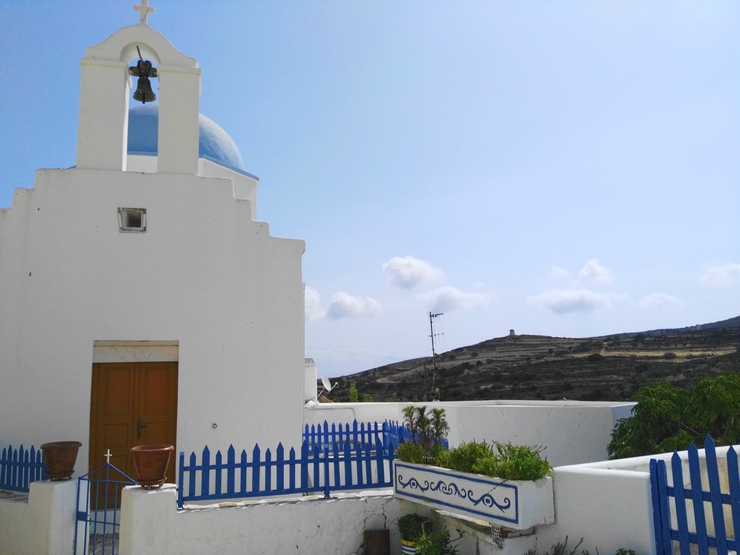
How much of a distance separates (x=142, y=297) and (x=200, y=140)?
15.8 feet

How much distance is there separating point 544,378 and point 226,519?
3066 centimetres

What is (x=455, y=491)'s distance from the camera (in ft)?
20.4

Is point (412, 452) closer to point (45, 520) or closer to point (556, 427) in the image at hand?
point (45, 520)

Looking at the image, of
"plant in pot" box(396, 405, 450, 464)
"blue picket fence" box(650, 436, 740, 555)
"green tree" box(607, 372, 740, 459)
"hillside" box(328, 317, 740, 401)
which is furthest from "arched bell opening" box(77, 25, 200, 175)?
"hillside" box(328, 317, 740, 401)

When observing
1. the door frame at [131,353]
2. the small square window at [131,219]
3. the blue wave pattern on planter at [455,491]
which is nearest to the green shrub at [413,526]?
the blue wave pattern on planter at [455,491]

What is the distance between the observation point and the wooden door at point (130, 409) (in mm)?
8359

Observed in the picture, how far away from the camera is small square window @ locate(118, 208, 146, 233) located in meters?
8.69

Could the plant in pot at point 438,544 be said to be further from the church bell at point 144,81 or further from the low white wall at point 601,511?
the church bell at point 144,81

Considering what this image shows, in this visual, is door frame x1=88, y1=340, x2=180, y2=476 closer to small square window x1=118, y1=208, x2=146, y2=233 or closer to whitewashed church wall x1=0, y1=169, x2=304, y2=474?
whitewashed church wall x1=0, y1=169, x2=304, y2=474

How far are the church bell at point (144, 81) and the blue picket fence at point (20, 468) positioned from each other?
5.58 metres

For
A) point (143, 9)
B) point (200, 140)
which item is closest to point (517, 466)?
point (143, 9)

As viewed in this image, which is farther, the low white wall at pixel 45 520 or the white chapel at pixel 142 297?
the white chapel at pixel 142 297

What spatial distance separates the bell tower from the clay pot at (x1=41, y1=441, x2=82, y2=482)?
159 inches

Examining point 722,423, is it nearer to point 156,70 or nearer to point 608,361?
point 156,70
